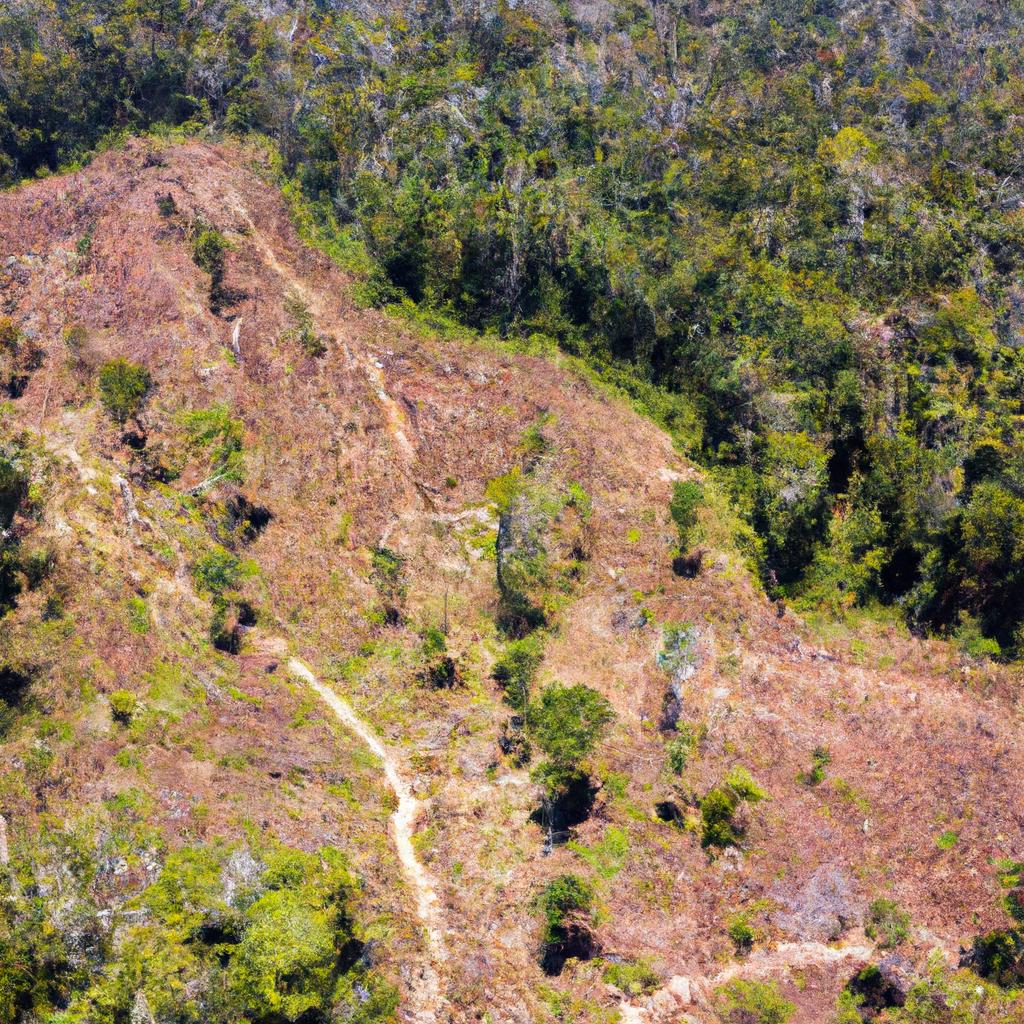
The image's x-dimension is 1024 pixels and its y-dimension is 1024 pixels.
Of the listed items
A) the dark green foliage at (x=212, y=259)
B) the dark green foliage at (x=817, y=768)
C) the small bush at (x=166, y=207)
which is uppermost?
the small bush at (x=166, y=207)

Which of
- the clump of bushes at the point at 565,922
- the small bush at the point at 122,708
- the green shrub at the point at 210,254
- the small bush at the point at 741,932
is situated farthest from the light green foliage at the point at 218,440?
the small bush at the point at 741,932

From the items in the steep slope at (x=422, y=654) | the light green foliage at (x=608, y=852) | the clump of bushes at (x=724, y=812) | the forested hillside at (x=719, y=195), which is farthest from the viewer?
the forested hillside at (x=719, y=195)

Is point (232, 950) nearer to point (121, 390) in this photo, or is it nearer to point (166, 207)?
point (121, 390)

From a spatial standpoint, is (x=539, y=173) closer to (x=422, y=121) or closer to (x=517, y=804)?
(x=422, y=121)

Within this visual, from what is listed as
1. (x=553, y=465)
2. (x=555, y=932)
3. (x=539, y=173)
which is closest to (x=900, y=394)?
(x=553, y=465)

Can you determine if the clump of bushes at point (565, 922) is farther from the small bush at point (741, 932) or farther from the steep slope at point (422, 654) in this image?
the small bush at point (741, 932)

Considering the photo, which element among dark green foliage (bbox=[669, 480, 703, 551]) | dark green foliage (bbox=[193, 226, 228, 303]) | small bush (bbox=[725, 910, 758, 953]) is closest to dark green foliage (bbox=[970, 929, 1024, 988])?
small bush (bbox=[725, 910, 758, 953])

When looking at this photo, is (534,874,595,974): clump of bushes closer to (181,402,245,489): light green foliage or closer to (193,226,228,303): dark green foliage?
(181,402,245,489): light green foliage
